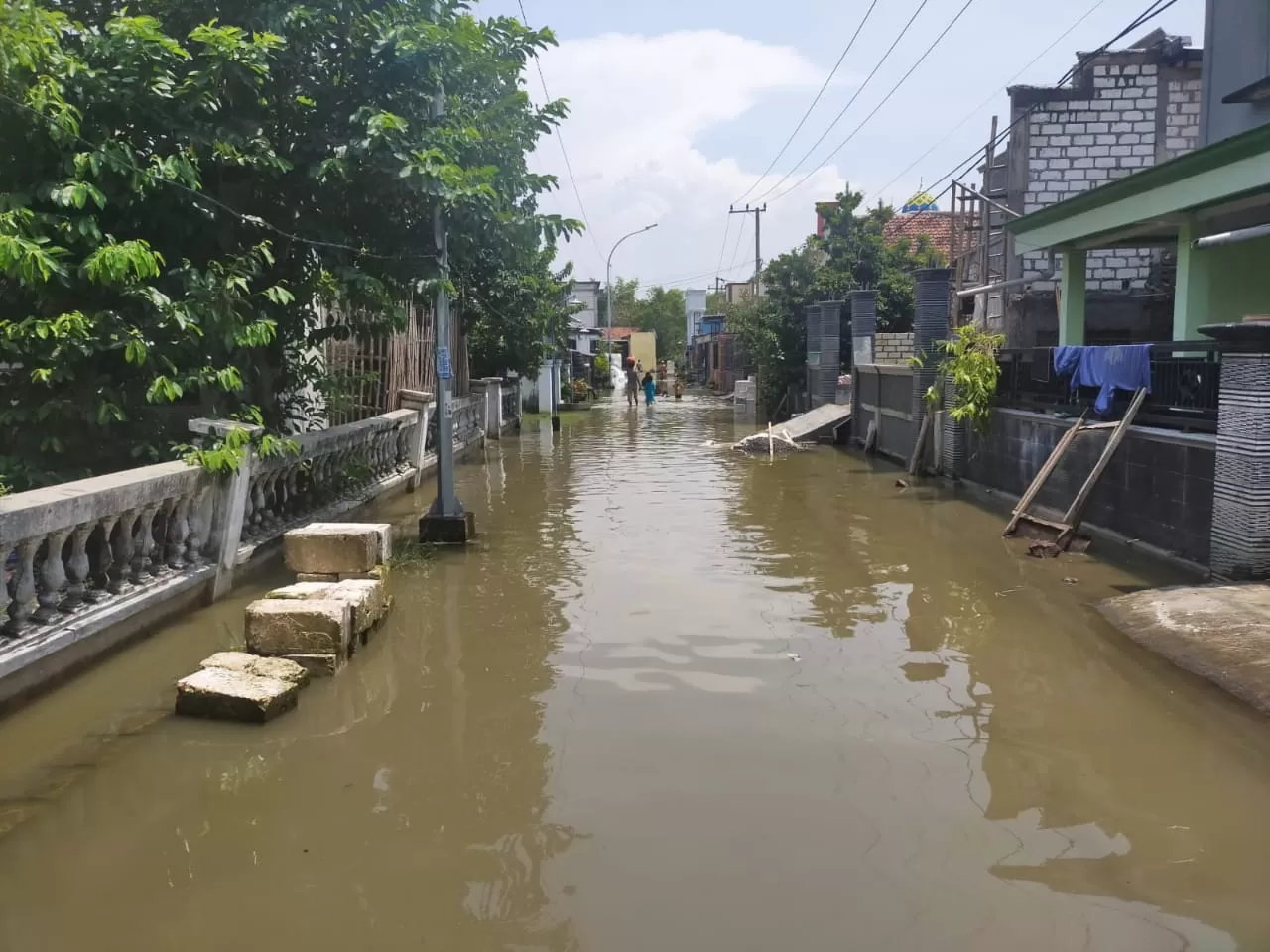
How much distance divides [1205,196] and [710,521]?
6308 millimetres

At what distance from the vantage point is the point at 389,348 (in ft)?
47.6

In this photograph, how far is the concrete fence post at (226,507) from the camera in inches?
274

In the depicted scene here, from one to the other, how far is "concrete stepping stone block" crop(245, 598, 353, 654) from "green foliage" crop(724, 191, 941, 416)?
21838 millimetres

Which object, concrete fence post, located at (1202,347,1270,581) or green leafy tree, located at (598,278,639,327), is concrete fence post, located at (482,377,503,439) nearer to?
concrete fence post, located at (1202,347,1270,581)

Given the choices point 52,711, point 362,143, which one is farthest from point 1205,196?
point 52,711

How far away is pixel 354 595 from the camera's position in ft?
20.1

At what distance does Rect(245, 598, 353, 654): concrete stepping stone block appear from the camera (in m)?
5.60

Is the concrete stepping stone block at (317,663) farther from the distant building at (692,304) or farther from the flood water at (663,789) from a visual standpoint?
the distant building at (692,304)

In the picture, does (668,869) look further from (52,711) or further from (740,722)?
(52,711)

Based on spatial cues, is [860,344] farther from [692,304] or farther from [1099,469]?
[692,304]

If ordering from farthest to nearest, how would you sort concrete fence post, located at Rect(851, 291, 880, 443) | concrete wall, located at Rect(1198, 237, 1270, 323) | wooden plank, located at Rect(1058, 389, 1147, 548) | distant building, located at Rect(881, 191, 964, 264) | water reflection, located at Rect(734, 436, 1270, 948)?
distant building, located at Rect(881, 191, 964, 264)
concrete fence post, located at Rect(851, 291, 880, 443)
concrete wall, located at Rect(1198, 237, 1270, 323)
wooden plank, located at Rect(1058, 389, 1147, 548)
water reflection, located at Rect(734, 436, 1270, 948)

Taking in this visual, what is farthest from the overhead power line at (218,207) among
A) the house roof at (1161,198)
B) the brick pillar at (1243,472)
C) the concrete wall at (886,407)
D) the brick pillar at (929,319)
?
the concrete wall at (886,407)

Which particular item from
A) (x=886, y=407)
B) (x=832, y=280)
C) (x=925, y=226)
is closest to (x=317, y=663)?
(x=886, y=407)

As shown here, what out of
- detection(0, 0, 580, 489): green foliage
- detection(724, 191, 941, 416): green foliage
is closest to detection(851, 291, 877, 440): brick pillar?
detection(724, 191, 941, 416): green foliage
